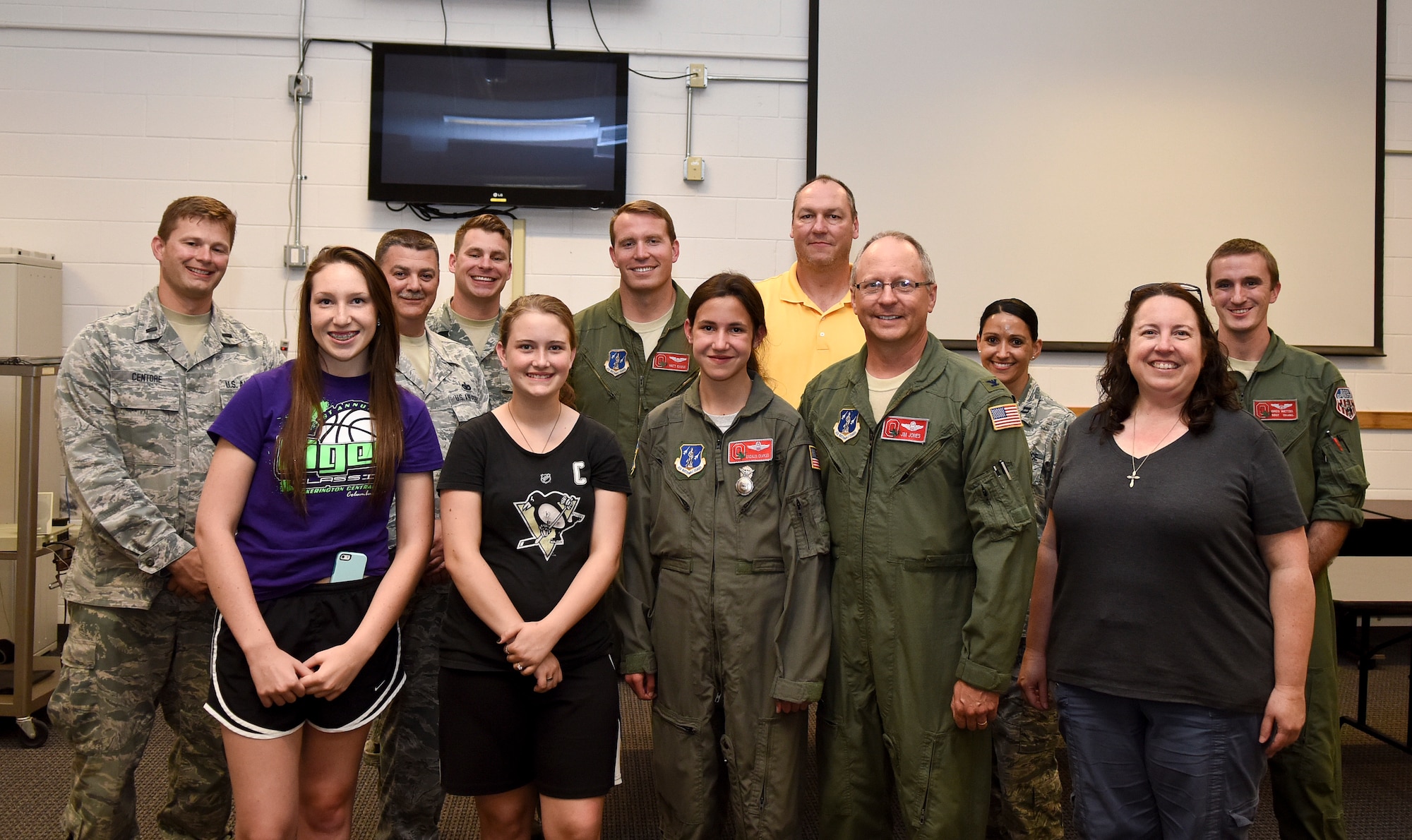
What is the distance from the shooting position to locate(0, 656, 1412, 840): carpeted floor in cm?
284

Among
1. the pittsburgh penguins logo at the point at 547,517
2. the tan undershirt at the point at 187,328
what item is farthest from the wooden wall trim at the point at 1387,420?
the tan undershirt at the point at 187,328

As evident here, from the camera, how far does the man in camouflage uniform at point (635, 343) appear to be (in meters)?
2.82

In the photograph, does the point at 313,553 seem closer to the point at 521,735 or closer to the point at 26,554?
the point at 521,735

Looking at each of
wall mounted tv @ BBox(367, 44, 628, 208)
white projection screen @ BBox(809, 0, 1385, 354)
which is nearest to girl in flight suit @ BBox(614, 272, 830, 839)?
wall mounted tv @ BBox(367, 44, 628, 208)

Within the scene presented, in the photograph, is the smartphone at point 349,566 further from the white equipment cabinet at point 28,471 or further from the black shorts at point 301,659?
the white equipment cabinet at point 28,471

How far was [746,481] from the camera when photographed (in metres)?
2.14

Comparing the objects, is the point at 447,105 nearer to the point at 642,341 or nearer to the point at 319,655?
the point at 642,341

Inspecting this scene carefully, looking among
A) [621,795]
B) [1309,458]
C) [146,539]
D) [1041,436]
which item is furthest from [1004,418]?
[146,539]

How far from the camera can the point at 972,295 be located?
15.6 feet

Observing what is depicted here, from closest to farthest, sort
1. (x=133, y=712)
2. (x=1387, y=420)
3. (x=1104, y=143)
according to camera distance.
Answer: (x=133, y=712)
(x=1104, y=143)
(x=1387, y=420)

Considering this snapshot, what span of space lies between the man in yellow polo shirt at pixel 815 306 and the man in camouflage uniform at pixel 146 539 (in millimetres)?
1567

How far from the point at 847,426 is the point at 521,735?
40.8 inches

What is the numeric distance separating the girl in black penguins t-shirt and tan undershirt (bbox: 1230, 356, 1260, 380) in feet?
6.11

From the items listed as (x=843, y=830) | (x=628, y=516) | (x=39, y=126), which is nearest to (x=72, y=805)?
(x=628, y=516)
